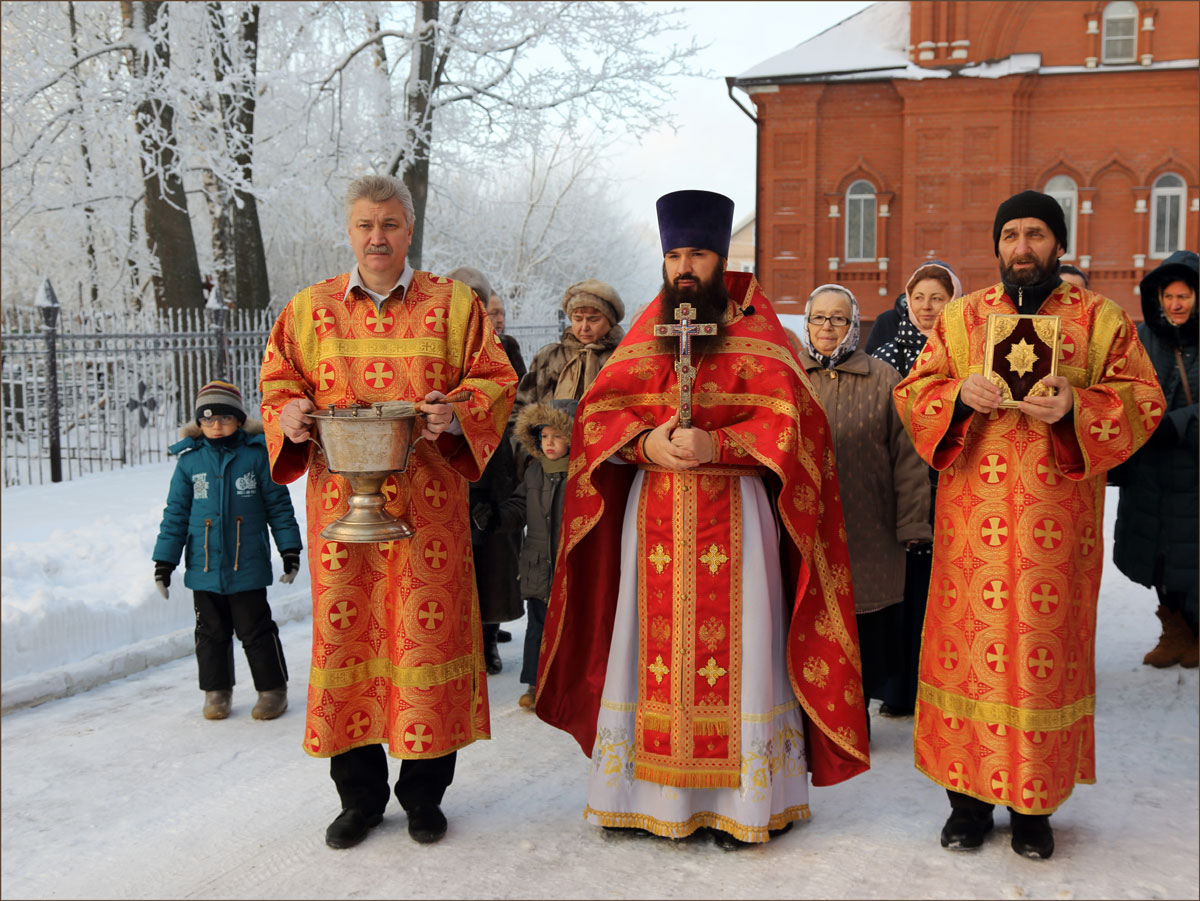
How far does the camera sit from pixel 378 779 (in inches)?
151

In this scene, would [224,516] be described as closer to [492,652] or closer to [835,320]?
[492,652]

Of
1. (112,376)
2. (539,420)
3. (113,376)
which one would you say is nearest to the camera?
(539,420)

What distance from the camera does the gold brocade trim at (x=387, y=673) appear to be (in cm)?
363

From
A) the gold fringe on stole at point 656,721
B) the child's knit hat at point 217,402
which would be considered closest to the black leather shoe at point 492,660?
the child's knit hat at point 217,402

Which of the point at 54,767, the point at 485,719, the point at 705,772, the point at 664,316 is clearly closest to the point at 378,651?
the point at 485,719

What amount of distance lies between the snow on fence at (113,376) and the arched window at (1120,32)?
2027 centimetres

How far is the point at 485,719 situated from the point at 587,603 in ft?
1.82

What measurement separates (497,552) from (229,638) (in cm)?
137

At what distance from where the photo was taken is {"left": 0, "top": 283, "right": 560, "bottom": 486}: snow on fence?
1038cm

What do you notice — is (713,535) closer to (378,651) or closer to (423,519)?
(423,519)

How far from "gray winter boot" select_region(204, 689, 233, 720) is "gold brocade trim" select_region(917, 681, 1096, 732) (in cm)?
330

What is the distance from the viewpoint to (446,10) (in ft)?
51.4

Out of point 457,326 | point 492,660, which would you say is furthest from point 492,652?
point 457,326

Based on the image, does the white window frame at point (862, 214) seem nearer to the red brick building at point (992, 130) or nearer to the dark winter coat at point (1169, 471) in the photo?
the red brick building at point (992, 130)
